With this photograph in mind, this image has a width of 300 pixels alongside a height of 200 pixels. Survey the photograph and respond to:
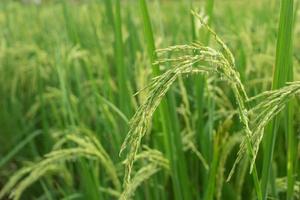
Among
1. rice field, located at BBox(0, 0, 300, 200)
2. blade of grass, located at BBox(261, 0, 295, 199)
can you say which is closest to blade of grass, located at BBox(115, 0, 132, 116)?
rice field, located at BBox(0, 0, 300, 200)

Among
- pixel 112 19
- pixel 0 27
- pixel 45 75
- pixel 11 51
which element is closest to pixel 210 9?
pixel 112 19

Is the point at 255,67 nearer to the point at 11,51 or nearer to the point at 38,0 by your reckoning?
the point at 11,51

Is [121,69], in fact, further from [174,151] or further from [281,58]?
[281,58]

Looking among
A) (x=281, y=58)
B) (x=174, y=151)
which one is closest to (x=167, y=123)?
(x=174, y=151)

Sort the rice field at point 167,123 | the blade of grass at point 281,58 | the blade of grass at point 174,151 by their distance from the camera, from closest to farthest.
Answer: the rice field at point 167,123
the blade of grass at point 281,58
the blade of grass at point 174,151

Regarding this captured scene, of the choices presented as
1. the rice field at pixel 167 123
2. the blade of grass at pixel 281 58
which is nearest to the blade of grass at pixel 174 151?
the rice field at pixel 167 123

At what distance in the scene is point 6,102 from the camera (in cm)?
157

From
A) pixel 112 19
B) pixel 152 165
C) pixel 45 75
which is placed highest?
pixel 112 19

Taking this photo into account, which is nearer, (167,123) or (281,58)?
(281,58)

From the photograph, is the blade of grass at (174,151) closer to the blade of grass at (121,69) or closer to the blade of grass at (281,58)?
the blade of grass at (121,69)

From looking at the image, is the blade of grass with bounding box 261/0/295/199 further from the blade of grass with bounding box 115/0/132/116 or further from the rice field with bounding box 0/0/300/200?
the blade of grass with bounding box 115/0/132/116

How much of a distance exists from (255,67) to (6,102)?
0.77 m

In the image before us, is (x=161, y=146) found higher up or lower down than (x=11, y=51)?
lower down

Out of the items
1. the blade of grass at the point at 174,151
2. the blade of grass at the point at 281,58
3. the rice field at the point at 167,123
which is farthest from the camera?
the blade of grass at the point at 174,151
